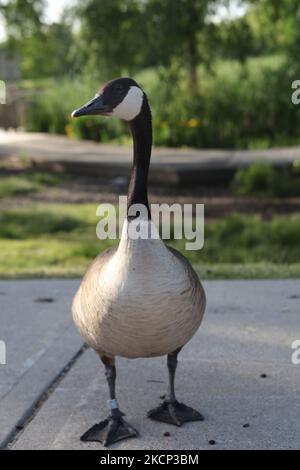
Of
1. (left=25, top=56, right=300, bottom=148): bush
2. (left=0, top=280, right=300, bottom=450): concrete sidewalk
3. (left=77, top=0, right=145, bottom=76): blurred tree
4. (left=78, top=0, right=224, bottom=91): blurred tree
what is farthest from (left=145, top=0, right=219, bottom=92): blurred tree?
(left=0, top=280, right=300, bottom=450): concrete sidewalk

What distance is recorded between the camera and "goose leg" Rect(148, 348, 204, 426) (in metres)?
3.16

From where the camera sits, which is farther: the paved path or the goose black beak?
the paved path

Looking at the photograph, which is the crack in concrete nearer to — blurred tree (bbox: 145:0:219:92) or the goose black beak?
the goose black beak

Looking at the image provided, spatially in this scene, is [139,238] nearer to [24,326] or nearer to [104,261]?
[104,261]

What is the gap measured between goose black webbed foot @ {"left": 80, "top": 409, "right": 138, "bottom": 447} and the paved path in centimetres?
827

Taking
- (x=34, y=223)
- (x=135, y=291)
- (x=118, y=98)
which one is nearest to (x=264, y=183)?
(x=34, y=223)

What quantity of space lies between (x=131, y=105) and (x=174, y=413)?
1.34 meters

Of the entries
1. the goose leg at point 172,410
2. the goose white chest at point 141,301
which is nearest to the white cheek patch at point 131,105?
the goose white chest at point 141,301

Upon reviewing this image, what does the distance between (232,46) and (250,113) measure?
1388 mm

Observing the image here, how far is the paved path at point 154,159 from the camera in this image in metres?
11.4

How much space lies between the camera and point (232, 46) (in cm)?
1430

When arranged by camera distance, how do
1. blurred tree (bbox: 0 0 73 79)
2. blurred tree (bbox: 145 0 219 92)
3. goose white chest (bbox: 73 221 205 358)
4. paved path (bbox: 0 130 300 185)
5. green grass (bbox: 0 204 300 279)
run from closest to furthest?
goose white chest (bbox: 73 221 205 358), green grass (bbox: 0 204 300 279), paved path (bbox: 0 130 300 185), blurred tree (bbox: 0 0 73 79), blurred tree (bbox: 145 0 219 92)

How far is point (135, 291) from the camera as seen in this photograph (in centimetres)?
280

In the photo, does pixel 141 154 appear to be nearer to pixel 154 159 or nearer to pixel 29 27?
→ pixel 154 159
